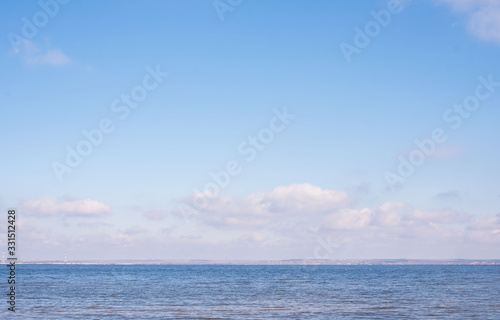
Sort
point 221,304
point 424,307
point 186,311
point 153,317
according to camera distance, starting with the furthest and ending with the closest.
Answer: point 221,304
point 424,307
point 186,311
point 153,317

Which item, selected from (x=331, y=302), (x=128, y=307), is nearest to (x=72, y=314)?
(x=128, y=307)

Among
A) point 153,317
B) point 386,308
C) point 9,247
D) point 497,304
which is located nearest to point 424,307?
point 386,308

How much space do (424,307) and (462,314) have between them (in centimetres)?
624

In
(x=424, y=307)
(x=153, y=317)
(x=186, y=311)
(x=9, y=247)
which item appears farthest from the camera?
(x=424, y=307)

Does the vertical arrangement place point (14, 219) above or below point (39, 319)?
above

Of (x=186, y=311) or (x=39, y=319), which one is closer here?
(x=39, y=319)

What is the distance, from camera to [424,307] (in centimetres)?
4931

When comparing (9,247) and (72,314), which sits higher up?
(9,247)

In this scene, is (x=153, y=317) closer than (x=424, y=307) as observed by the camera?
Yes

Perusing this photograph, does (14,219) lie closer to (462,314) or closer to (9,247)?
(9,247)

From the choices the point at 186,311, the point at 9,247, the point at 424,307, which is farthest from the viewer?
the point at 424,307

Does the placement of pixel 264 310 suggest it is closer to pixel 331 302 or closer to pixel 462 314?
pixel 331 302

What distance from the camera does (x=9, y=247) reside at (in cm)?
3862

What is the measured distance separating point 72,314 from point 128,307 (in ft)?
23.6
